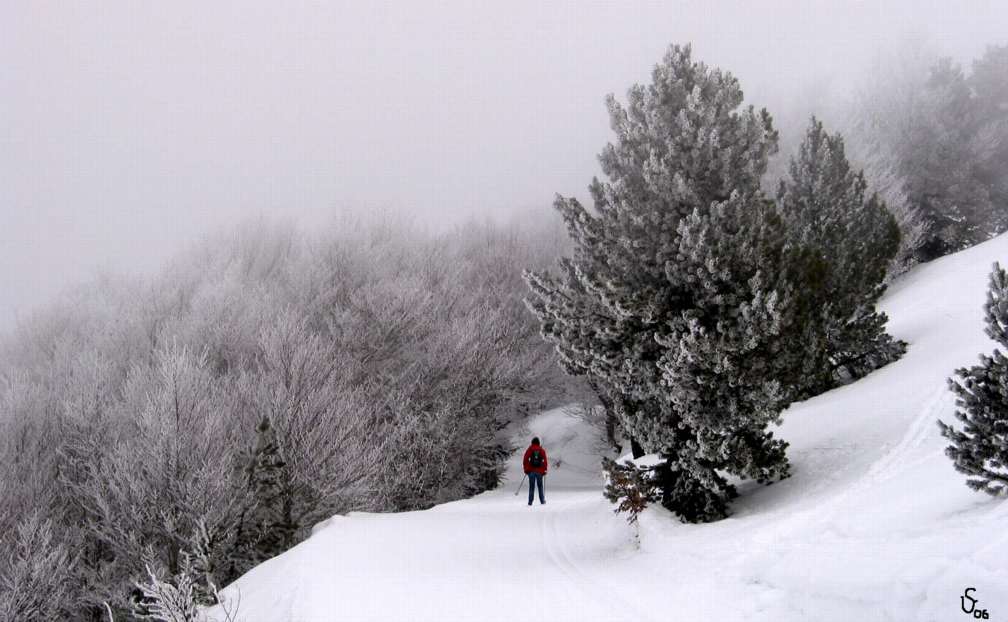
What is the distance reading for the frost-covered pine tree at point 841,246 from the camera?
16.1m

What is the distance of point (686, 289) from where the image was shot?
9984 millimetres

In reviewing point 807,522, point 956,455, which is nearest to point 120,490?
point 807,522

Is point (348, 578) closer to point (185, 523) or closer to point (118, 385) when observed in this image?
point (185, 523)

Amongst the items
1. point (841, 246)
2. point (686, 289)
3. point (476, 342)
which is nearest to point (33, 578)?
point (476, 342)

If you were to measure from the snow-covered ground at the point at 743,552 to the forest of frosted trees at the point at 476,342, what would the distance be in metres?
1.02

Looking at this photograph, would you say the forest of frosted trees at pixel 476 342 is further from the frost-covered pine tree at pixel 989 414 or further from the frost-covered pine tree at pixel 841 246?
the frost-covered pine tree at pixel 989 414

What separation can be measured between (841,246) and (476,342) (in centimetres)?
1358

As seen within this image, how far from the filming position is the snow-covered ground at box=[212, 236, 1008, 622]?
515 centimetres

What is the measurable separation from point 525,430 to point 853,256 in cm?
1782

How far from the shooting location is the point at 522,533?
11.3 metres

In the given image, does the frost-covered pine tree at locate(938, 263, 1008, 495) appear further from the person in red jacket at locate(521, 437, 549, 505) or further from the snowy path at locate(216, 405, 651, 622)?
the person in red jacket at locate(521, 437, 549, 505)
